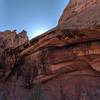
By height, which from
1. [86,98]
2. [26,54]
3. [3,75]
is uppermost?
[26,54]

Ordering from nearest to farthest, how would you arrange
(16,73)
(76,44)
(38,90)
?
(38,90)
(76,44)
(16,73)

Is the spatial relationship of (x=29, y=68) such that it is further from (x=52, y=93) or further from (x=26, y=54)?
(x=52, y=93)

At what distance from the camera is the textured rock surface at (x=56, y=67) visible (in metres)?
22.4

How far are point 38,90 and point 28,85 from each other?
2634 mm

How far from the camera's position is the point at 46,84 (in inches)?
944

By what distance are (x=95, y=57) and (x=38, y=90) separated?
4806 mm

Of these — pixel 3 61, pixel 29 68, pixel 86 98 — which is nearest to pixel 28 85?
pixel 29 68

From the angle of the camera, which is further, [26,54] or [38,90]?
[26,54]

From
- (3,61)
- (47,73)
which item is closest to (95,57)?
(47,73)

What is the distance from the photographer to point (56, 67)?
23.6 m

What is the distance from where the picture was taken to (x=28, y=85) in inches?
944

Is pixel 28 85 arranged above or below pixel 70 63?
below

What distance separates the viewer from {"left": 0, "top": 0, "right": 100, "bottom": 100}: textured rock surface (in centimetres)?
2239

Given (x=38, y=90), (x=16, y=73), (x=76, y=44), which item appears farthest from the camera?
(x=16, y=73)
